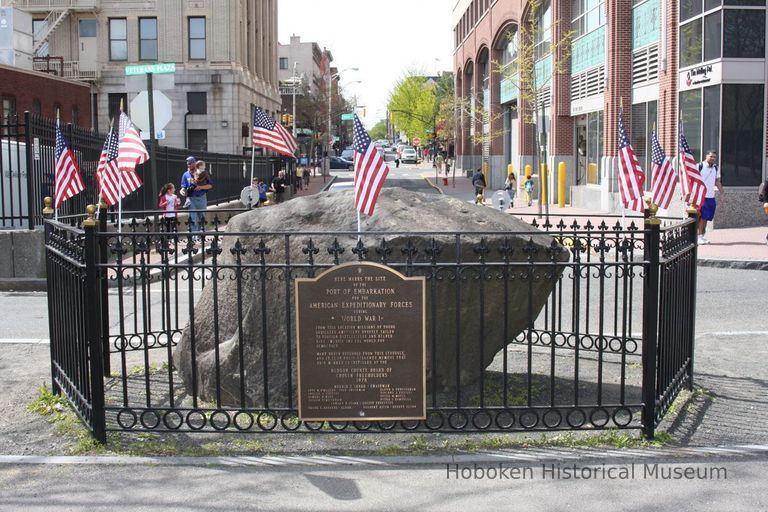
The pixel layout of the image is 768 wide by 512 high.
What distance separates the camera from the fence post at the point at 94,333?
592 centimetres

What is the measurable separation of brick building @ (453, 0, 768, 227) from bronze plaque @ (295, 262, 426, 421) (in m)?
18.1

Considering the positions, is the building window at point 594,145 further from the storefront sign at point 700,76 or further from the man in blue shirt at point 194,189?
the man in blue shirt at point 194,189

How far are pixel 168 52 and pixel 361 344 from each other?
51.5 m

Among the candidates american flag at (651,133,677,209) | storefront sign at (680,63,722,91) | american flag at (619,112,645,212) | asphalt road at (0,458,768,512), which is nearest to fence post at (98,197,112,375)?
asphalt road at (0,458,768,512)

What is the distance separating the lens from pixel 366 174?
6500mm

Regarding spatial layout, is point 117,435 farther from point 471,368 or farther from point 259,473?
point 471,368

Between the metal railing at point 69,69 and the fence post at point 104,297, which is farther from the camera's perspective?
the metal railing at point 69,69

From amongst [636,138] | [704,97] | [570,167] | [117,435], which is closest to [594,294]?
[117,435]

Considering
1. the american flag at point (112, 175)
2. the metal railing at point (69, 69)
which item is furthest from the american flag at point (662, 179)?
the metal railing at point (69, 69)

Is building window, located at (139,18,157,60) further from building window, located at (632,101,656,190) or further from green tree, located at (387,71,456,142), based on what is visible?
green tree, located at (387,71,456,142)

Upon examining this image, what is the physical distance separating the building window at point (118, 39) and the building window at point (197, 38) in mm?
3809

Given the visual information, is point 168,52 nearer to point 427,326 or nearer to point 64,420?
point 64,420

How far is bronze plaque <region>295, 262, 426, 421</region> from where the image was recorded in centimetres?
573

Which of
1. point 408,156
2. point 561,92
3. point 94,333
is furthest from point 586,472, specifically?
point 408,156
